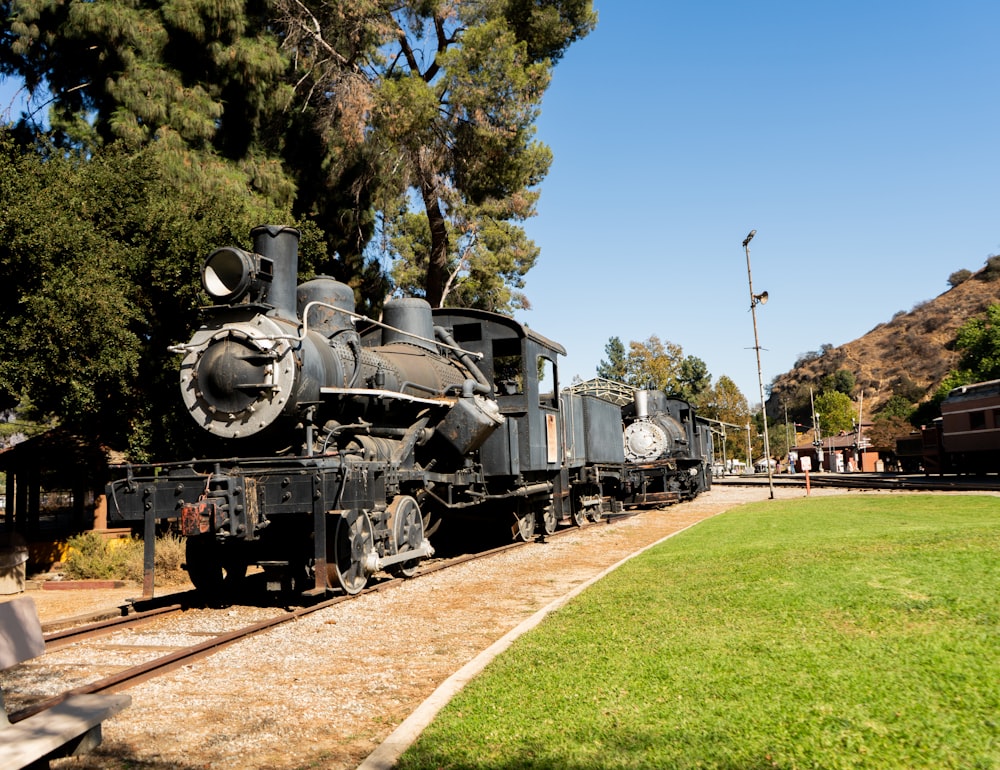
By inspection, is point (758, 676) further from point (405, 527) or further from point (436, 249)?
point (436, 249)

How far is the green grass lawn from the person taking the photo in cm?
369

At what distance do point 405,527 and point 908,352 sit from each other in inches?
4681

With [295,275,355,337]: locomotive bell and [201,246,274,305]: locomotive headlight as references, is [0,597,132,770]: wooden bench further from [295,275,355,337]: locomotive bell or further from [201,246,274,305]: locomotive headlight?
[295,275,355,337]: locomotive bell

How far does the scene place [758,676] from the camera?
469 cm

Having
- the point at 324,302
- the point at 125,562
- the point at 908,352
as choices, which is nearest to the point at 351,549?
the point at 324,302

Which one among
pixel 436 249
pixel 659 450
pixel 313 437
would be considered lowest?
pixel 313 437

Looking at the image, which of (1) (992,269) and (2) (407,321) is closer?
(2) (407,321)

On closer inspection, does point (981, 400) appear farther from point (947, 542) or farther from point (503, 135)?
point (947, 542)

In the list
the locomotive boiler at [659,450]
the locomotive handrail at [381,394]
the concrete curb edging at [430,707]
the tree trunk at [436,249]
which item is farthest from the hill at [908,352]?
the concrete curb edging at [430,707]

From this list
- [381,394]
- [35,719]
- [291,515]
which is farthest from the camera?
[381,394]

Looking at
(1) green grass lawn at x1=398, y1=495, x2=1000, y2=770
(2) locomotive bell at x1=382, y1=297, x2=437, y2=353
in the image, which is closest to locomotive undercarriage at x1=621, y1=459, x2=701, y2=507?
(2) locomotive bell at x1=382, y1=297, x2=437, y2=353

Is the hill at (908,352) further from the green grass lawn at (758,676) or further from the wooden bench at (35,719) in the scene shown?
the wooden bench at (35,719)

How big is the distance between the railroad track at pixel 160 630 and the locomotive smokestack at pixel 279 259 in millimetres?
3229

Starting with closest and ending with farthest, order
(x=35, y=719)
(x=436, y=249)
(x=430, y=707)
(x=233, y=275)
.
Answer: (x=35, y=719) → (x=430, y=707) → (x=233, y=275) → (x=436, y=249)
